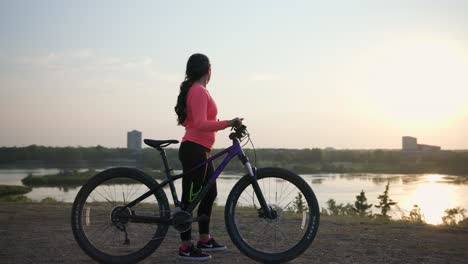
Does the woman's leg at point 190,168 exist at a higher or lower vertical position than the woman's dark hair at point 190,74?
lower

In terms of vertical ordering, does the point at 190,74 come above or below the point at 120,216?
above

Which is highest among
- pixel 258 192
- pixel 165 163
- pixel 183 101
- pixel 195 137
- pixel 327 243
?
pixel 183 101

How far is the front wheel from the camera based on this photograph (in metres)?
4.58

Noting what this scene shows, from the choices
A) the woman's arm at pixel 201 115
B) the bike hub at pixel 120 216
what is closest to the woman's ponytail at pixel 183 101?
the woman's arm at pixel 201 115

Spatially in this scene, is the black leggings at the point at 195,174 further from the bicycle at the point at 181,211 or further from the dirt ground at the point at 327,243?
the dirt ground at the point at 327,243

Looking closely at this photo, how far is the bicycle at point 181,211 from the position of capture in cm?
461

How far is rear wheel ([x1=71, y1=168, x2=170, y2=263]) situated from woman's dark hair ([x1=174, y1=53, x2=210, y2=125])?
758 mm

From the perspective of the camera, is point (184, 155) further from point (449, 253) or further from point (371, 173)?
point (371, 173)

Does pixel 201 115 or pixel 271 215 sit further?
pixel 271 215

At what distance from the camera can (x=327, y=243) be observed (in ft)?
19.2

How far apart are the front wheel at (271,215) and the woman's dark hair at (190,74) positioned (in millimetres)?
949

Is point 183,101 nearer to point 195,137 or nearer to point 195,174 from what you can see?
point 195,137

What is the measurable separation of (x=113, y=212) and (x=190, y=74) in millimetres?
1641

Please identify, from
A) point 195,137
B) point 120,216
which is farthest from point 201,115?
point 120,216
